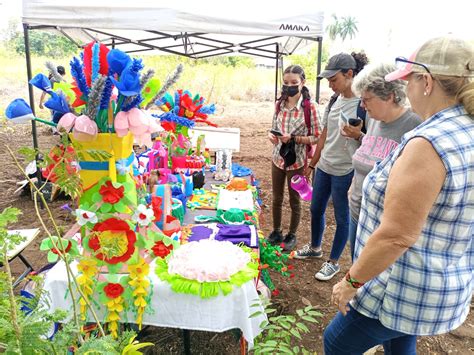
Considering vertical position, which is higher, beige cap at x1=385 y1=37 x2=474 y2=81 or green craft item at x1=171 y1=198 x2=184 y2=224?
beige cap at x1=385 y1=37 x2=474 y2=81

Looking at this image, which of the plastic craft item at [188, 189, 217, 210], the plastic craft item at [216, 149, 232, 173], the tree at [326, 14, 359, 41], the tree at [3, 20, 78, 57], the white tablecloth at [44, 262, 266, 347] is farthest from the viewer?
the tree at [326, 14, 359, 41]

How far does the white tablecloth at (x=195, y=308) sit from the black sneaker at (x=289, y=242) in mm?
1942

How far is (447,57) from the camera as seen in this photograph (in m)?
1.00

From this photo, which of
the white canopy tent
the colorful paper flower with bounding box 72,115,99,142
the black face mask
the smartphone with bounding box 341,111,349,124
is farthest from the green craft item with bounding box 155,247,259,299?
the white canopy tent

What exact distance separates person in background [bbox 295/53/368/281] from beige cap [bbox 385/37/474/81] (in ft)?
4.22

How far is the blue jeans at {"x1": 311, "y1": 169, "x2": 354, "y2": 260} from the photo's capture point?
272 centimetres

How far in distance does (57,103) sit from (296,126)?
82.3 inches

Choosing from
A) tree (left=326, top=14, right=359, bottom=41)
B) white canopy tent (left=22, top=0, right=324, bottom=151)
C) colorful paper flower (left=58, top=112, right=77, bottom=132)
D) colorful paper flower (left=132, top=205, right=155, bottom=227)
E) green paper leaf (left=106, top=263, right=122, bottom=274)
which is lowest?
green paper leaf (left=106, top=263, right=122, bottom=274)

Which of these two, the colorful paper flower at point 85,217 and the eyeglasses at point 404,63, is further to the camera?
the colorful paper flower at point 85,217

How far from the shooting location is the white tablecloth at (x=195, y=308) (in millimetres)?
1539

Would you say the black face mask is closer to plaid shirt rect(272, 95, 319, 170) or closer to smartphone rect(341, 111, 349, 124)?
plaid shirt rect(272, 95, 319, 170)

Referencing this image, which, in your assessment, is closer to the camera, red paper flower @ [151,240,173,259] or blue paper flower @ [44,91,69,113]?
blue paper flower @ [44,91,69,113]

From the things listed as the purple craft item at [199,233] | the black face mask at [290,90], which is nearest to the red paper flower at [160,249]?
the purple craft item at [199,233]

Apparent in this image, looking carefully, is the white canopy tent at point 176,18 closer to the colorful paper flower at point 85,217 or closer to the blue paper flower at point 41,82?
the blue paper flower at point 41,82
